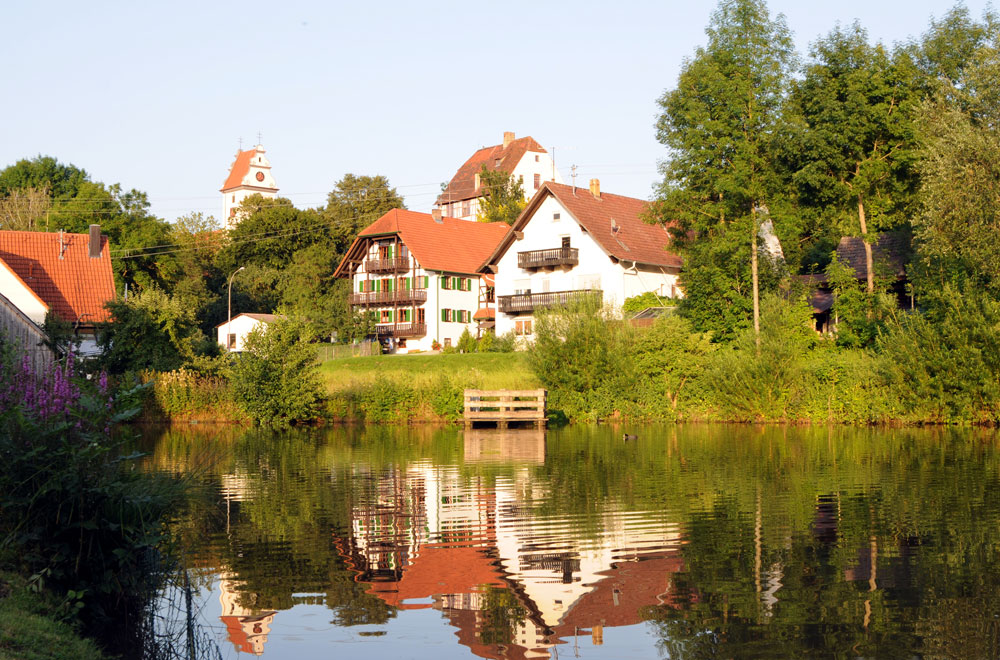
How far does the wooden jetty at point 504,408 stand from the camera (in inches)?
1875

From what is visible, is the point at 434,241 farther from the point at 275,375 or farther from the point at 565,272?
the point at 275,375

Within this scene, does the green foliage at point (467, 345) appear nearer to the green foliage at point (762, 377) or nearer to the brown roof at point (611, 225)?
the brown roof at point (611, 225)

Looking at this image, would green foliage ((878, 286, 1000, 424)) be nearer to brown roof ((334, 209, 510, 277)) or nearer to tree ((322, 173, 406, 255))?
brown roof ((334, 209, 510, 277))

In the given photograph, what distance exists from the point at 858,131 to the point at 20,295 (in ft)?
144

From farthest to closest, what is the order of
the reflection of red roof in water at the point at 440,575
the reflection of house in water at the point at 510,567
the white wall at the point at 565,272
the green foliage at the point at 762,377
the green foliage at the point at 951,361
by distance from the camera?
1. the white wall at the point at 565,272
2. the green foliage at the point at 762,377
3. the green foliage at the point at 951,361
4. the reflection of red roof in water at the point at 440,575
5. the reflection of house in water at the point at 510,567

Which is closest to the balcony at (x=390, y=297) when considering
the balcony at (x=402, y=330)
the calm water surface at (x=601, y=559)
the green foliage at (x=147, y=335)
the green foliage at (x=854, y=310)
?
the balcony at (x=402, y=330)

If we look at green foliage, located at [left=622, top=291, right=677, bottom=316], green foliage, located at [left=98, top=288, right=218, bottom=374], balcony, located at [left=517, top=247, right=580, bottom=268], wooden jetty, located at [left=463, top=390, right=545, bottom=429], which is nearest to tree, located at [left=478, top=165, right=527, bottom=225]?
balcony, located at [left=517, top=247, right=580, bottom=268]

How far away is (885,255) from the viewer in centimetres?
5747

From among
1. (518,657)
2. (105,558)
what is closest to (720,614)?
(518,657)

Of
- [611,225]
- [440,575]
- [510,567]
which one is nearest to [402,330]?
[611,225]

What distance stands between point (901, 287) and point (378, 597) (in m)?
54.8

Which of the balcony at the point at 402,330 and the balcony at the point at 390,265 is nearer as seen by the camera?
the balcony at the point at 402,330

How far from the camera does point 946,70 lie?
178 ft

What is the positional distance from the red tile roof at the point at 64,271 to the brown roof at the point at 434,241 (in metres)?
25.0
